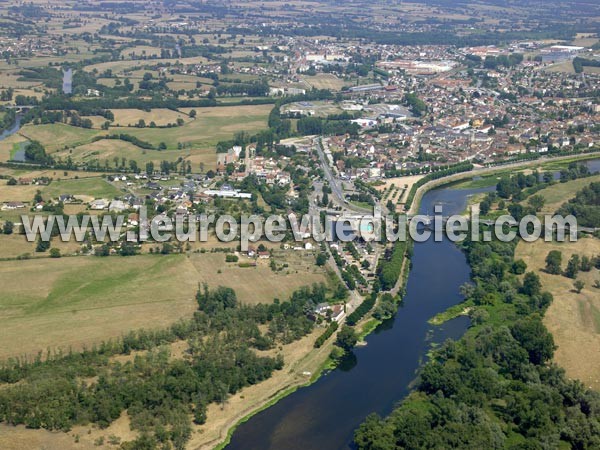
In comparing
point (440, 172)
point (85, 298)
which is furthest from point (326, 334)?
point (440, 172)

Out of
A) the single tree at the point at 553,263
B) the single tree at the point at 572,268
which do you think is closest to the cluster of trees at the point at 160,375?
the single tree at the point at 553,263

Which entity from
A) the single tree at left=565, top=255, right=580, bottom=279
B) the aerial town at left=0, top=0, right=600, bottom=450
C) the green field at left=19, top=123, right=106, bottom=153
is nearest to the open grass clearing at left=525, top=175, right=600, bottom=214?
the aerial town at left=0, top=0, right=600, bottom=450

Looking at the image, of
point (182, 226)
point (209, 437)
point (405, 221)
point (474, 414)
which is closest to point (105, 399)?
point (209, 437)

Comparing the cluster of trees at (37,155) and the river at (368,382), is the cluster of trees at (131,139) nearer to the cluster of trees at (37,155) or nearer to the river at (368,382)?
the cluster of trees at (37,155)

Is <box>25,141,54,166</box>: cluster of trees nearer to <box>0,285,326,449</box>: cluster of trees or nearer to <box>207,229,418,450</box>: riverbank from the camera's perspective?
<box>0,285,326,449</box>: cluster of trees

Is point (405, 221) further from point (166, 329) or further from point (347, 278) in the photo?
point (166, 329)
